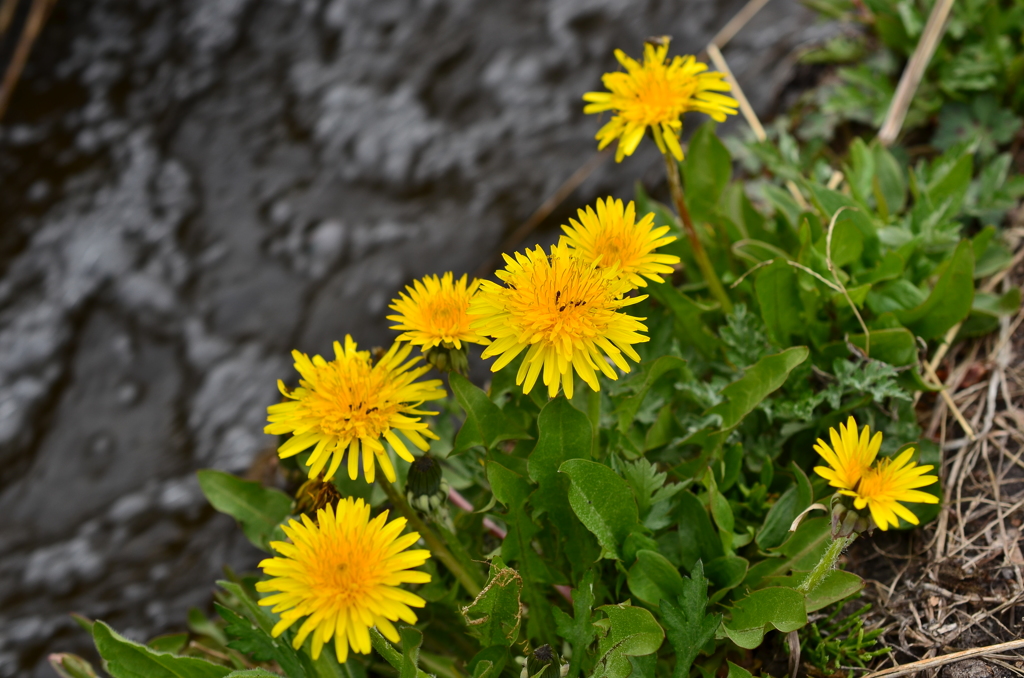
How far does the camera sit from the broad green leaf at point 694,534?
75.8 inches

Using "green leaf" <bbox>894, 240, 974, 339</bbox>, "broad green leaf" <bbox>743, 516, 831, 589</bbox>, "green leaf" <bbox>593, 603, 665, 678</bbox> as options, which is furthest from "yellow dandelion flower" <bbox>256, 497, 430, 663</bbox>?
"green leaf" <bbox>894, 240, 974, 339</bbox>

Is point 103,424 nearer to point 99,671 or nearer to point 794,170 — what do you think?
point 99,671

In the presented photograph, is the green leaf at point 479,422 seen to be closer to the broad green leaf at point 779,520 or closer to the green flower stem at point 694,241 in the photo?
the broad green leaf at point 779,520

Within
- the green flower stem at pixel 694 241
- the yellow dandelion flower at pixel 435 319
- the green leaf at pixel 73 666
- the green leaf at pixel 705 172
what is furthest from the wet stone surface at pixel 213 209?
the yellow dandelion flower at pixel 435 319

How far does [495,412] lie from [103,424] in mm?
2637

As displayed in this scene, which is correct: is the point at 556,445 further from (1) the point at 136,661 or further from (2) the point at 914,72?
(2) the point at 914,72

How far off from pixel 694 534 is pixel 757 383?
408 millimetres

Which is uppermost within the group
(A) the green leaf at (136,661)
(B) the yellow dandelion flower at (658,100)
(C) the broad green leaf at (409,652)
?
(B) the yellow dandelion flower at (658,100)

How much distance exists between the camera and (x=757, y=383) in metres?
1.98

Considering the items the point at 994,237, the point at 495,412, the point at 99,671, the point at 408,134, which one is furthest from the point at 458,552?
the point at 408,134

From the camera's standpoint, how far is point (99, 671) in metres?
2.82

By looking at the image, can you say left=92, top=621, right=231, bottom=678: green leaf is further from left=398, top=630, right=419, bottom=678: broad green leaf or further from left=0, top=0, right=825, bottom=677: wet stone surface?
left=0, top=0, right=825, bottom=677: wet stone surface

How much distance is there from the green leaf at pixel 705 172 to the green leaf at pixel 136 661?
6.45 ft

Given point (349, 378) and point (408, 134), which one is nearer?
point (349, 378)
